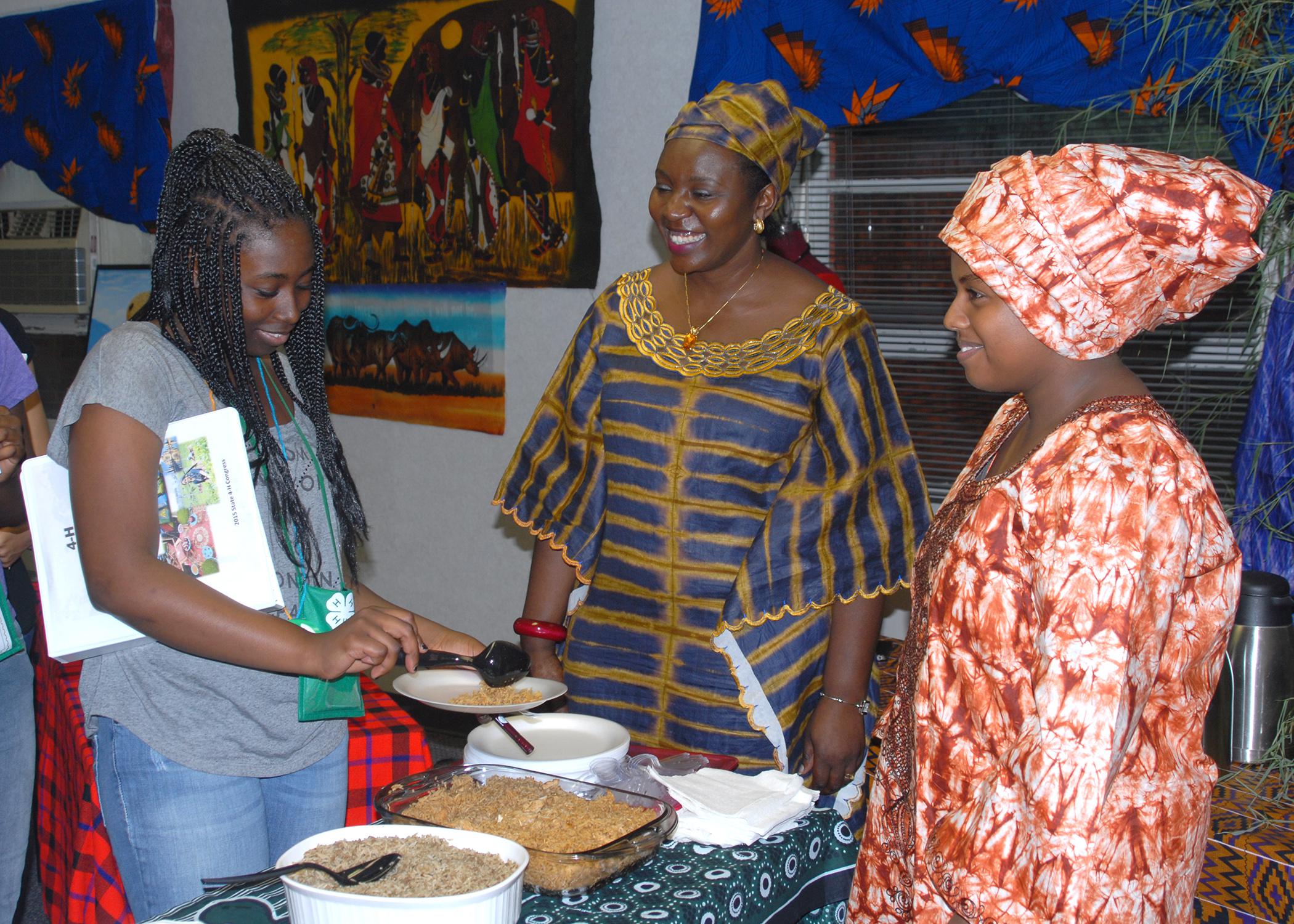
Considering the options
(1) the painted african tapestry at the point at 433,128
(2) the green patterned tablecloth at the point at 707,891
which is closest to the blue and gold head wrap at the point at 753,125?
(2) the green patterned tablecloth at the point at 707,891

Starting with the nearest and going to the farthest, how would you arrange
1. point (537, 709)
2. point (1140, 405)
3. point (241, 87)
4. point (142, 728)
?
1. point (1140, 405)
2. point (142, 728)
3. point (537, 709)
4. point (241, 87)

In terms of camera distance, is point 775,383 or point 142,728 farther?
point 775,383

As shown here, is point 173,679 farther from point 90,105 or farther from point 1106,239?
point 90,105

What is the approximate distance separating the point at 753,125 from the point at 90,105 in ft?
13.4

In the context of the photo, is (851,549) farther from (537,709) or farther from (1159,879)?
(1159,879)

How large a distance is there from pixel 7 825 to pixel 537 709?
922 mm

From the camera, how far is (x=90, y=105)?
16.1ft

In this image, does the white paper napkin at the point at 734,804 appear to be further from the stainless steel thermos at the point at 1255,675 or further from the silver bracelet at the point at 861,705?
the stainless steel thermos at the point at 1255,675

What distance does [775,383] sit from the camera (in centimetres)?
188

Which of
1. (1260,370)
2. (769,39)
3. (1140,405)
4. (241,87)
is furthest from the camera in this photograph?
(241,87)

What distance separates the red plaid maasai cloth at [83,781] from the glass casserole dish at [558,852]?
473 millimetres

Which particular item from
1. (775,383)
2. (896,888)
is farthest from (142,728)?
(775,383)

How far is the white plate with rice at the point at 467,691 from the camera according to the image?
1.50 m

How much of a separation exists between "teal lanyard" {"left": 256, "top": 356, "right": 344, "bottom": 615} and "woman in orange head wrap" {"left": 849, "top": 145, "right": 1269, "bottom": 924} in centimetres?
83
